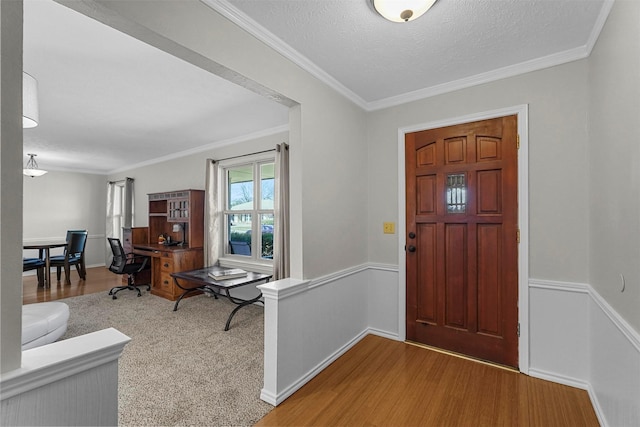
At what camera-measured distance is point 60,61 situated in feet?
7.13

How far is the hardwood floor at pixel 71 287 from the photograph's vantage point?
453 cm

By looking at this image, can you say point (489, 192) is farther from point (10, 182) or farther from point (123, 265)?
point (123, 265)

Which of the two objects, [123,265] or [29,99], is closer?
[29,99]

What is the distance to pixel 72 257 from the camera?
18.5 ft

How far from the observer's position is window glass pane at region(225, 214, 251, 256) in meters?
4.52

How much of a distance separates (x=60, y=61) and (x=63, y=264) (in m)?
4.85

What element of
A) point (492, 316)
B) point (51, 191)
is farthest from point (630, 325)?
point (51, 191)

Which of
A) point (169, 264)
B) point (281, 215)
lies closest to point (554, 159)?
point (281, 215)

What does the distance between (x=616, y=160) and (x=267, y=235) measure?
379 centimetres

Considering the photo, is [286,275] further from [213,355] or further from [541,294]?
[541,294]

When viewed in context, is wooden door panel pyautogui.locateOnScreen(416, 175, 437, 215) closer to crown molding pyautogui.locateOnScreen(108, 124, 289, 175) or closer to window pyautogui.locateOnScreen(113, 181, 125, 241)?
crown molding pyautogui.locateOnScreen(108, 124, 289, 175)

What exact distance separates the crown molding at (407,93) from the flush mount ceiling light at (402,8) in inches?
28.3

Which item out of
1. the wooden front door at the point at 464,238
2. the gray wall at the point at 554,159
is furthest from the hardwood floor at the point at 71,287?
the gray wall at the point at 554,159

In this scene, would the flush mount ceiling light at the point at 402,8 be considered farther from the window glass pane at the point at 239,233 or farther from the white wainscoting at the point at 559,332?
the window glass pane at the point at 239,233
